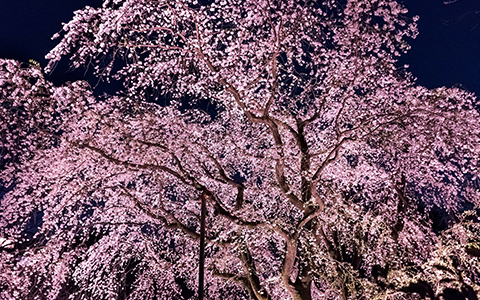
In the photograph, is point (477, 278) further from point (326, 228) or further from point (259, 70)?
point (259, 70)

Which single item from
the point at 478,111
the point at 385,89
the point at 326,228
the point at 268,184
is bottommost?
the point at 326,228

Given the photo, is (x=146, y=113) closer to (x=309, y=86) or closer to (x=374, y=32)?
(x=309, y=86)

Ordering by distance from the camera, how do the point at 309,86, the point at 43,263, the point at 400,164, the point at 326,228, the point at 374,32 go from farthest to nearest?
the point at 326,228 < the point at 400,164 < the point at 309,86 < the point at 43,263 < the point at 374,32

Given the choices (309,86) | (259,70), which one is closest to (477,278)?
(309,86)

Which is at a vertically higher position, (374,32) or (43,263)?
(374,32)

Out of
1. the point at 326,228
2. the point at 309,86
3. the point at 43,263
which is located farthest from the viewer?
the point at 326,228

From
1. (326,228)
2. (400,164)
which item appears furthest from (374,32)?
(326,228)

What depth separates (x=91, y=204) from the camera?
31.4 feet

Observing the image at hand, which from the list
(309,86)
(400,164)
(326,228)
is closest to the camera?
(309,86)

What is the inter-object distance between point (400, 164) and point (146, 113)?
22.4 ft

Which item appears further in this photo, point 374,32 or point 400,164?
point 400,164

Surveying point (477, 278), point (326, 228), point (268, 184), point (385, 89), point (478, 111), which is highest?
point (385, 89)

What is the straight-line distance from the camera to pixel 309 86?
9.25m

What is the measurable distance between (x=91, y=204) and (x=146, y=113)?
2724 mm
